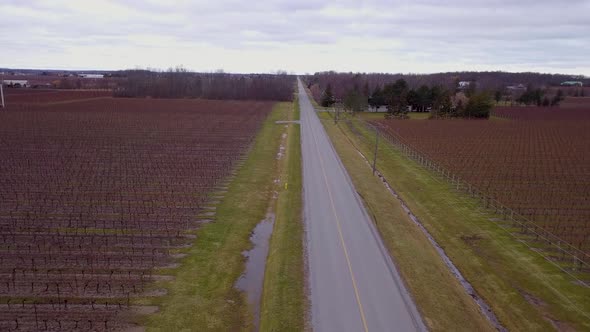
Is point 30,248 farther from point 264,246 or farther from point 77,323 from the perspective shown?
point 264,246

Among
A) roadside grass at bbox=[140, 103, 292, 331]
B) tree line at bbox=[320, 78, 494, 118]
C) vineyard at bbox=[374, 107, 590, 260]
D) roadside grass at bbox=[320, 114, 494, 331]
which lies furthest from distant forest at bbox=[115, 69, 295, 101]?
roadside grass at bbox=[320, 114, 494, 331]

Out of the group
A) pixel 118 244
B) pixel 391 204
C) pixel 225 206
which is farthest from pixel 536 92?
pixel 118 244

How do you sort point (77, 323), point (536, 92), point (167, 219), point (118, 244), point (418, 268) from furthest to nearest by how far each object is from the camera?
1. point (536, 92)
2. point (167, 219)
3. point (118, 244)
4. point (418, 268)
5. point (77, 323)

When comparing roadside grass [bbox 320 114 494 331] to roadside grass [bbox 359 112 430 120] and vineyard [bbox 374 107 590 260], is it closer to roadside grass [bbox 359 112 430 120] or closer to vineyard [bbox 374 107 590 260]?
vineyard [bbox 374 107 590 260]

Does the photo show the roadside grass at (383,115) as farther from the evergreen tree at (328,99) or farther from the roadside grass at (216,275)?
the roadside grass at (216,275)

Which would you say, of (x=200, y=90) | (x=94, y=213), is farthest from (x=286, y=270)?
(x=200, y=90)

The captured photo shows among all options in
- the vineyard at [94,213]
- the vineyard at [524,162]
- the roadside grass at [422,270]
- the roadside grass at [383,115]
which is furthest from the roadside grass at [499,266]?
the roadside grass at [383,115]
